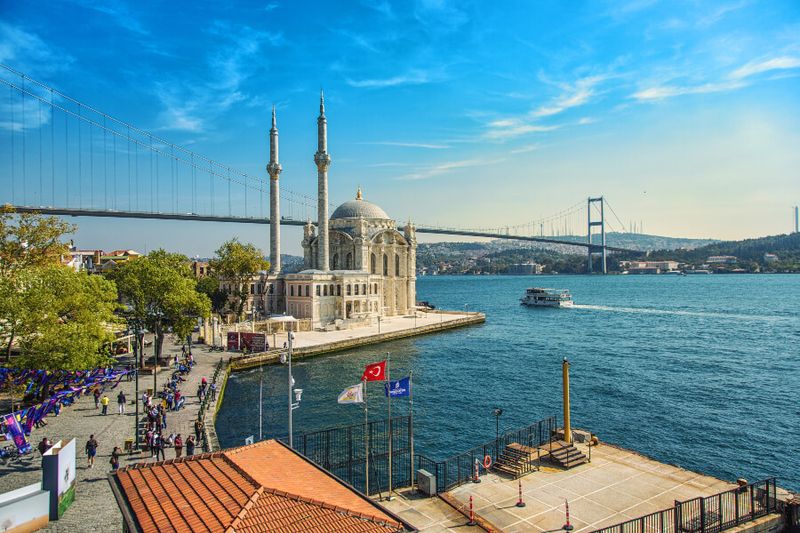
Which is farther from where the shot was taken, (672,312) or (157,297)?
(672,312)

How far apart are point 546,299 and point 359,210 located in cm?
3431

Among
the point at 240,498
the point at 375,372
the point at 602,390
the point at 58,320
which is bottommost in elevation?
the point at 602,390

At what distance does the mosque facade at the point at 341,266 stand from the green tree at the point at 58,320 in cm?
2602

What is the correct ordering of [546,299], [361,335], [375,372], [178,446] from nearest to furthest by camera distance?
[375,372] → [178,446] → [361,335] → [546,299]

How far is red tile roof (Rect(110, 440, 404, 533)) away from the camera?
7.45 m

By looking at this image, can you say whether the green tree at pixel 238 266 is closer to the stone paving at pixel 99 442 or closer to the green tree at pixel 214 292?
the green tree at pixel 214 292

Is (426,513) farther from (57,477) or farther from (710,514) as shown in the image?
(57,477)

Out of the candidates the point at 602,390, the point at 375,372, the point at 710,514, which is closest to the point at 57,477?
the point at 375,372

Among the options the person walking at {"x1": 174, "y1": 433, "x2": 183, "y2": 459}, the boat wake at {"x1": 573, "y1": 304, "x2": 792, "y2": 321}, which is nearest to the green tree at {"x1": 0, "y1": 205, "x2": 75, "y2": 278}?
the person walking at {"x1": 174, "y1": 433, "x2": 183, "y2": 459}

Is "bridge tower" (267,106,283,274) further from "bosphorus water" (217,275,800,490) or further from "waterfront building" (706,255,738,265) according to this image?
"waterfront building" (706,255,738,265)

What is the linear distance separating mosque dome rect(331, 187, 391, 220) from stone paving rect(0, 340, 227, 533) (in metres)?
37.1

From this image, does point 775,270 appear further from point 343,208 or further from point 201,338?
point 201,338

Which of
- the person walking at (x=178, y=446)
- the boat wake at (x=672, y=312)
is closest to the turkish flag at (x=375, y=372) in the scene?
the person walking at (x=178, y=446)

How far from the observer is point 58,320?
20.2 m
